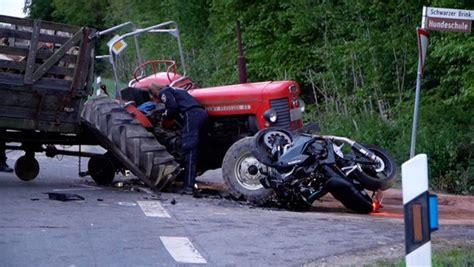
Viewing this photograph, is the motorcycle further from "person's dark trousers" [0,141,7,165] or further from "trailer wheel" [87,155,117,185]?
"person's dark trousers" [0,141,7,165]

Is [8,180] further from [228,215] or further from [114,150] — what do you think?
[228,215]

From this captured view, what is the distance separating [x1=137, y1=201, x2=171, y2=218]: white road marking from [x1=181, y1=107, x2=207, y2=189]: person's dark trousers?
1022 millimetres

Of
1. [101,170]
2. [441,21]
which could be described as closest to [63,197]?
[101,170]

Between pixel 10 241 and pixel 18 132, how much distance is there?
504cm

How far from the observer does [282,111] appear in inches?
533

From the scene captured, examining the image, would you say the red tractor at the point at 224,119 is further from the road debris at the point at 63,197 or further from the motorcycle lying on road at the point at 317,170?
the road debris at the point at 63,197

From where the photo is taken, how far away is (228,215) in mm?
11930

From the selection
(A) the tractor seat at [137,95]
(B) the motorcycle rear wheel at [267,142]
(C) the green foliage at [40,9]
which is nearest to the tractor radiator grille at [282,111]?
(B) the motorcycle rear wheel at [267,142]

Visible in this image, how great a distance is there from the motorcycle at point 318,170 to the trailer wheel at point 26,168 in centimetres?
384

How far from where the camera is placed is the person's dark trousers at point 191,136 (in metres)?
13.6

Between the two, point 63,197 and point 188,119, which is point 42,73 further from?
point 188,119

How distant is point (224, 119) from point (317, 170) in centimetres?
212

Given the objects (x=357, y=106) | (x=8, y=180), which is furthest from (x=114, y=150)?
(x=357, y=106)

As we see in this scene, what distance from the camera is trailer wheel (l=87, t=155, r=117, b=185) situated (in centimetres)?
1476
